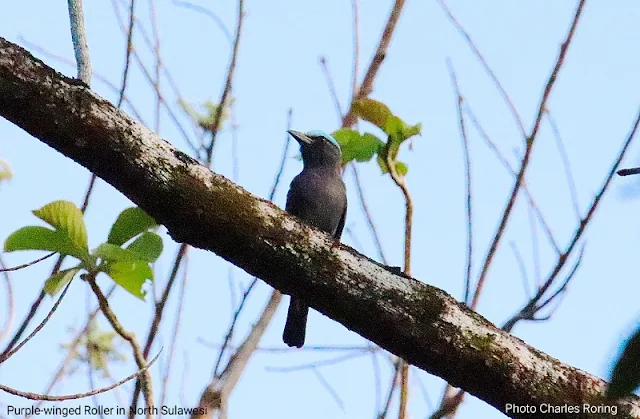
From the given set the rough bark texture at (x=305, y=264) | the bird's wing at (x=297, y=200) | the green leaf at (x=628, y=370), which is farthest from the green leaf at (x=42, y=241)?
the green leaf at (x=628, y=370)

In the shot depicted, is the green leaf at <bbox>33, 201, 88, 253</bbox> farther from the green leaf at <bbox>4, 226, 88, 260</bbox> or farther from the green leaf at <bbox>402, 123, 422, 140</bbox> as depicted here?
the green leaf at <bbox>402, 123, 422, 140</bbox>

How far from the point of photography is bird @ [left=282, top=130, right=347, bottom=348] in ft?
14.6

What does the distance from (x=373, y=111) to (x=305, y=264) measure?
1.21 m

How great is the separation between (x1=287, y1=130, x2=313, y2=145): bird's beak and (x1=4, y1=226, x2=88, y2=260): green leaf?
109 inches

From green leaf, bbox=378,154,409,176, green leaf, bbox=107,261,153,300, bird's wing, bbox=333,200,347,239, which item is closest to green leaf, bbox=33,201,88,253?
green leaf, bbox=107,261,153,300

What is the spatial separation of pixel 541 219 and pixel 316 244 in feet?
6.63

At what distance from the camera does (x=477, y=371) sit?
88.4 inches

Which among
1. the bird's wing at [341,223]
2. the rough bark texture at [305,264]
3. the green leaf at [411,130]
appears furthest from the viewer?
the bird's wing at [341,223]

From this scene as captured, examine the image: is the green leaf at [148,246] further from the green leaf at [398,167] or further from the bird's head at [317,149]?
the bird's head at [317,149]

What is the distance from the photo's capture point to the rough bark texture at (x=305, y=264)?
2098mm

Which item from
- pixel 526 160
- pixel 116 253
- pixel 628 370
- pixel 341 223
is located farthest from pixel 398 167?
pixel 628 370

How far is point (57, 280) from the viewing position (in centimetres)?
272

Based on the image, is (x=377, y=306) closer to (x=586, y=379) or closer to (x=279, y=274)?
(x=279, y=274)

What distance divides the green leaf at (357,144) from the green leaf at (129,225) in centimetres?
87
